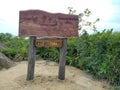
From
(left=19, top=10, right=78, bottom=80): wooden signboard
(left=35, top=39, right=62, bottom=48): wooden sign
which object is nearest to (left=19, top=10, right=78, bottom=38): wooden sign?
(left=19, top=10, right=78, bottom=80): wooden signboard

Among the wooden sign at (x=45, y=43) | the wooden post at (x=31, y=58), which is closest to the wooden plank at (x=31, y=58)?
the wooden post at (x=31, y=58)

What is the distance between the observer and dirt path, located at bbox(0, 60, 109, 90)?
730 cm

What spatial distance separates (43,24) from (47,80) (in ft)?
4.41

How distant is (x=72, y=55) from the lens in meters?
9.26

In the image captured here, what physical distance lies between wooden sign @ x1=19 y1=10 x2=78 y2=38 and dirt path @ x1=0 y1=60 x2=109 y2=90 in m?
1.08

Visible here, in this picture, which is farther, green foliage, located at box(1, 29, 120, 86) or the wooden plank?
green foliage, located at box(1, 29, 120, 86)

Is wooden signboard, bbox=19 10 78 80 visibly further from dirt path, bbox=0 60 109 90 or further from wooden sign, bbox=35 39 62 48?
dirt path, bbox=0 60 109 90

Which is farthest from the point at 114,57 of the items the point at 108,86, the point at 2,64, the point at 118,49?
the point at 2,64

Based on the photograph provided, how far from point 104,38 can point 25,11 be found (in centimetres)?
220

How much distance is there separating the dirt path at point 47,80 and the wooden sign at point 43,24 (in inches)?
42.4

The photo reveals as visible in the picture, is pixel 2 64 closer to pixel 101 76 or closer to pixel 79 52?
pixel 79 52

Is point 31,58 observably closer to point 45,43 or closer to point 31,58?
point 31,58

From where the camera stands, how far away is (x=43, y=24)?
25.1 feet

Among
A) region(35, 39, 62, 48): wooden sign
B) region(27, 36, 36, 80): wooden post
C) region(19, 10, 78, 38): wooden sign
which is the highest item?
region(19, 10, 78, 38): wooden sign
